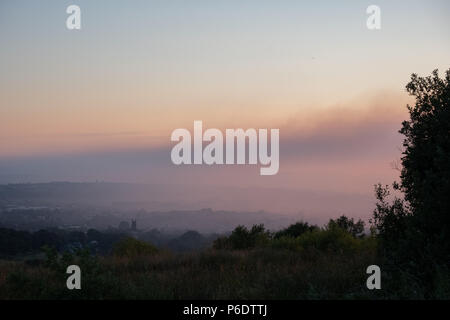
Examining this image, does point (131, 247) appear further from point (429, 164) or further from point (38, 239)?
point (38, 239)

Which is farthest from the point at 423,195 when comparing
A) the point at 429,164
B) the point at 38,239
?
the point at 38,239

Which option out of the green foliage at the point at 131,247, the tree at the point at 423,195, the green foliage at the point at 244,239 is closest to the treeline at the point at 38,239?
the green foliage at the point at 131,247

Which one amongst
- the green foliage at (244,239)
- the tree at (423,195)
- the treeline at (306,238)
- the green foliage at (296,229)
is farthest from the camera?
the green foliage at (296,229)

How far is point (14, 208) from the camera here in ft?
169

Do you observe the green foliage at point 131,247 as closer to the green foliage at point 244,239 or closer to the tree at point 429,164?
the green foliage at point 244,239

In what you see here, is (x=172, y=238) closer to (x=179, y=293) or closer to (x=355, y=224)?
(x=355, y=224)

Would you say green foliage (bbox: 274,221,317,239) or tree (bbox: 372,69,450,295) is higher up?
tree (bbox: 372,69,450,295)

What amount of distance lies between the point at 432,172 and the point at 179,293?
6041 millimetres

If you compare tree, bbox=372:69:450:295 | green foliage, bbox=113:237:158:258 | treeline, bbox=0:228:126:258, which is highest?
tree, bbox=372:69:450:295

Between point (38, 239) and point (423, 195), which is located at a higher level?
point (423, 195)

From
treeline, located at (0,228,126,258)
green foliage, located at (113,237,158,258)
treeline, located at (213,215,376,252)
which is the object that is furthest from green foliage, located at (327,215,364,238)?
treeline, located at (0,228,126,258)

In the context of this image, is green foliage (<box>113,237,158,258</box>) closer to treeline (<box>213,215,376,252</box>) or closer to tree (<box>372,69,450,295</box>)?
treeline (<box>213,215,376,252</box>)
